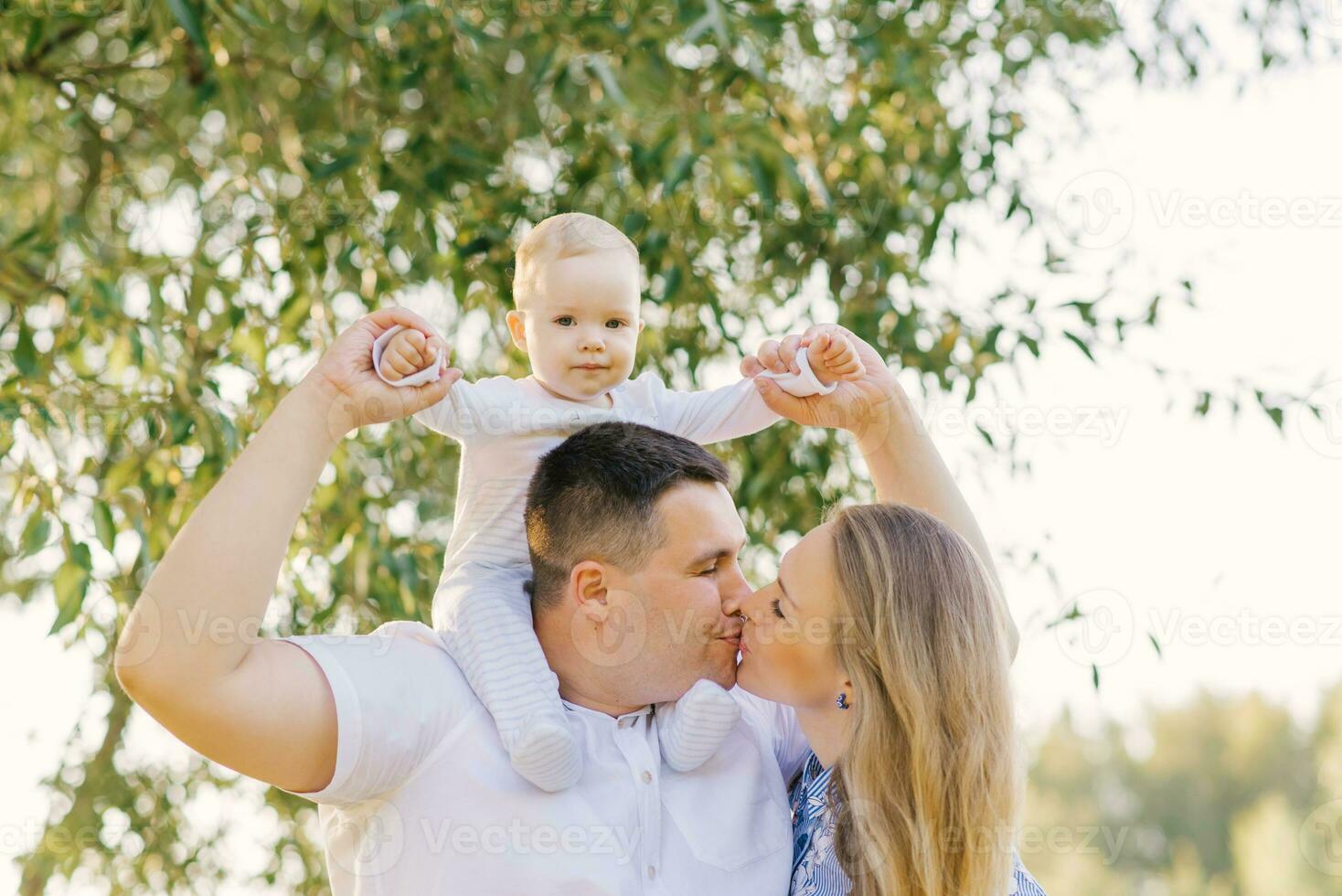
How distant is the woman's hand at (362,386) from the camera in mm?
1963

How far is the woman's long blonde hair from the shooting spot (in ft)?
6.73

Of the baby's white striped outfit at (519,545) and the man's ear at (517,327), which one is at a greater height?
the man's ear at (517,327)

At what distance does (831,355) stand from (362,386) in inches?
30.1

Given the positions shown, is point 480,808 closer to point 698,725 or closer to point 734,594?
point 698,725

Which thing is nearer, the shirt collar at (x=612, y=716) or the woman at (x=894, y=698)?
the woman at (x=894, y=698)

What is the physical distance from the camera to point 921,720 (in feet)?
6.84

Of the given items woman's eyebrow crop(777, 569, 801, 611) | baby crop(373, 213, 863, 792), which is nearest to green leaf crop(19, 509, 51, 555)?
baby crop(373, 213, 863, 792)

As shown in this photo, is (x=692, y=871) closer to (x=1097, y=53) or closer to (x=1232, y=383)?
(x=1232, y=383)

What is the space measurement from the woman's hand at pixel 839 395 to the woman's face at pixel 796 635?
0.81 ft

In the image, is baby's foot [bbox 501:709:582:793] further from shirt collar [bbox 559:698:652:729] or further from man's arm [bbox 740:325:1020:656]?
man's arm [bbox 740:325:1020:656]

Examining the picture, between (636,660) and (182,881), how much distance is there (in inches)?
98.3

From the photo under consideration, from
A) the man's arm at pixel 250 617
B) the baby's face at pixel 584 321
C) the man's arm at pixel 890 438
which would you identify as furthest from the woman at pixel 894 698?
the man's arm at pixel 250 617

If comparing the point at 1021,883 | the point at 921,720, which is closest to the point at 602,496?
the point at 921,720

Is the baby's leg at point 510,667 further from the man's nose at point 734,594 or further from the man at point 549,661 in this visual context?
the man's nose at point 734,594
